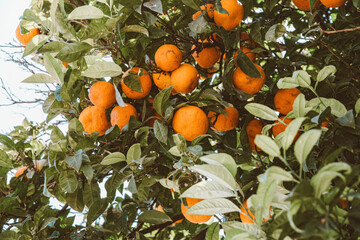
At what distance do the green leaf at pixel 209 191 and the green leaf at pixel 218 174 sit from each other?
3 centimetres

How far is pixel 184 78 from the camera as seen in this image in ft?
4.55

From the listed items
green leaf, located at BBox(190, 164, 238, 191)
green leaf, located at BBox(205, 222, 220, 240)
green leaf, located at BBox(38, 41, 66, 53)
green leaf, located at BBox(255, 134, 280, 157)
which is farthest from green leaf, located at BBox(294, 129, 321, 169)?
green leaf, located at BBox(38, 41, 66, 53)

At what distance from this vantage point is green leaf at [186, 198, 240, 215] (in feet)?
2.73

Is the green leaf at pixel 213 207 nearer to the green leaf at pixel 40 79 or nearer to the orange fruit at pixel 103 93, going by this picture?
the orange fruit at pixel 103 93

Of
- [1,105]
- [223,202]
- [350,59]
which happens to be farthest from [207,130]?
[1,105]

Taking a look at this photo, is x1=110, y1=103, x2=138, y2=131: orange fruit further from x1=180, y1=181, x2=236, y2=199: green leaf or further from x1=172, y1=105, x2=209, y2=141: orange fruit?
x1=180, y1=181, x2=236, y2=199: green leaf

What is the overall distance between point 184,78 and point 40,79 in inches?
29.1

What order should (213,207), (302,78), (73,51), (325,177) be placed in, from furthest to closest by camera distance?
1. (73,51)
2. (302,78)
3. (213,207)
4. (325,177)

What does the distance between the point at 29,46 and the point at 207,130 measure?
922mm

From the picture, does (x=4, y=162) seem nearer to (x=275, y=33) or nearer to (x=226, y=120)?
(x=226, y=120)

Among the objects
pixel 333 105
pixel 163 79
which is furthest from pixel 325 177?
pixel 163 79

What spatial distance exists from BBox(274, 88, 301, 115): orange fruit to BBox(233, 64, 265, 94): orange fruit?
4.3 inches

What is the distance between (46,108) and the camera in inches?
61.2

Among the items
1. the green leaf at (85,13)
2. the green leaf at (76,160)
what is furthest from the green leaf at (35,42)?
the green leaf at (76,160)
